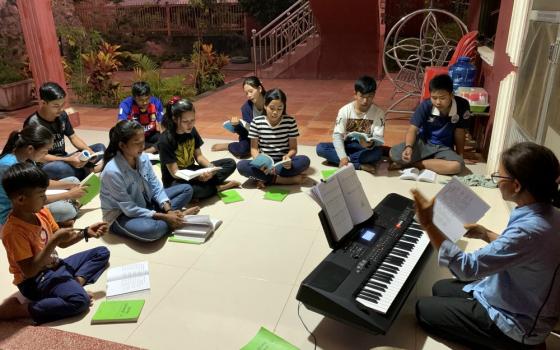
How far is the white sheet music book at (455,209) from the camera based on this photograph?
195 centimetres

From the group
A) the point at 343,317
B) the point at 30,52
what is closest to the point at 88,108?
the point at 30,52

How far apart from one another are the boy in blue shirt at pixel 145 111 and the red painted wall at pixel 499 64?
354 centimetres

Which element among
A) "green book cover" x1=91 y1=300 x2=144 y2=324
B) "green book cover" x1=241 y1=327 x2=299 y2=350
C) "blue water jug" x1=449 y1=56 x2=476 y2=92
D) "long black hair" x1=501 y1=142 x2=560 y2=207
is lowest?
"green book cover" x1=91 y1=300 x2=144 y2=324

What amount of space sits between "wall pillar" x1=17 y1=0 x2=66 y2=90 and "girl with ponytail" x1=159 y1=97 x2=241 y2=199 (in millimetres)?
3538

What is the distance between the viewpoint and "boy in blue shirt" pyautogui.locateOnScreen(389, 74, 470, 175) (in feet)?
13.7

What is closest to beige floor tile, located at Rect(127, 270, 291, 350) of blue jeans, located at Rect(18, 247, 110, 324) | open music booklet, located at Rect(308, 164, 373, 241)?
blue jeans, located at Rect(18, 247, 110, 324)

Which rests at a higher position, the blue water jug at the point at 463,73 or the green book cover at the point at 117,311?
the blue water jug at the point at 463,73

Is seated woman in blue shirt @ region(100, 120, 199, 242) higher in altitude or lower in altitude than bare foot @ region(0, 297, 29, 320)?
Answer: higher

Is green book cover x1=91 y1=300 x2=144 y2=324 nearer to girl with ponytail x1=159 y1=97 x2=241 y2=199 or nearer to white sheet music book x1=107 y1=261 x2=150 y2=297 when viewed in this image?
white sheet music book x1=107 y1=261 x2=150 y2=297

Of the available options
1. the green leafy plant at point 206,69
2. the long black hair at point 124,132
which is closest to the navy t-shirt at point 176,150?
the long black hair at point 124,132

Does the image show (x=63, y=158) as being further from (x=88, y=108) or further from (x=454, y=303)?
(x=88, y=108)

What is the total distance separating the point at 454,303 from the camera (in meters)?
2.06

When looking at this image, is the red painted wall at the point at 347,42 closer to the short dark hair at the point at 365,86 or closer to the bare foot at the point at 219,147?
the bare foot at the point at 219,147

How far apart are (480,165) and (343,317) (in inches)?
129
